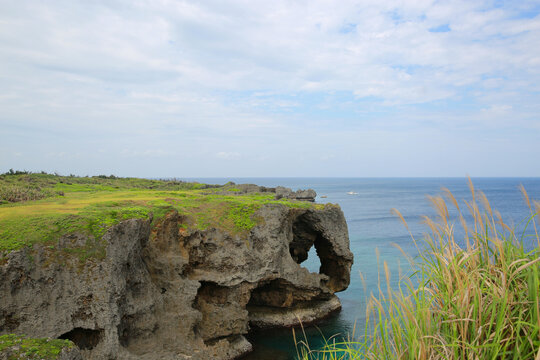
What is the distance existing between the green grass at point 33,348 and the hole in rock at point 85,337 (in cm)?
405

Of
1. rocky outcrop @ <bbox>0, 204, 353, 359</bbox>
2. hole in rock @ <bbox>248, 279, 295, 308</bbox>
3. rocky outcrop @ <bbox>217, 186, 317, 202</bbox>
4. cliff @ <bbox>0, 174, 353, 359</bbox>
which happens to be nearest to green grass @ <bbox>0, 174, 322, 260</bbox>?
cliff @ <bbox>0, 174, 353, 359</bbox>

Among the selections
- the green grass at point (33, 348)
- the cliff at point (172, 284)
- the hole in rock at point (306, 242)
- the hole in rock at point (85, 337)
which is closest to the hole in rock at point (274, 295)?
the cliff at point (172, 284)

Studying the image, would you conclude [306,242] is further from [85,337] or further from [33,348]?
[33,348]

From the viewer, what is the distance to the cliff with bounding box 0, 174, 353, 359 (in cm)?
1129

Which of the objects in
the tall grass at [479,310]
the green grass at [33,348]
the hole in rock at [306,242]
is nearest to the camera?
the tall grass at [479,310]

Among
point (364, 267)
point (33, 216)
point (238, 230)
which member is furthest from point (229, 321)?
point (364, 267)

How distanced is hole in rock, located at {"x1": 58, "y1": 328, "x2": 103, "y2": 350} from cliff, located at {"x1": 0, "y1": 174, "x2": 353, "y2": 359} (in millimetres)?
28

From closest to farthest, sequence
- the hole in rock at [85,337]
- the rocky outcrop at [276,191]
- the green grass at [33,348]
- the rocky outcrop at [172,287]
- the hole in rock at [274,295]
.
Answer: the green grass at [33,348] → the rocky outcrop at [172,287] → the hole in rock at [85,337] → the hole in rock at [274,295] → the rocky outcrop at [276,191]

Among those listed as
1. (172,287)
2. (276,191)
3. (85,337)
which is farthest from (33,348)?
(276,191)

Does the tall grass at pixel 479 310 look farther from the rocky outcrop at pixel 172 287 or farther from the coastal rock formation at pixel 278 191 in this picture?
the coastal rock formation at pixel 278 191

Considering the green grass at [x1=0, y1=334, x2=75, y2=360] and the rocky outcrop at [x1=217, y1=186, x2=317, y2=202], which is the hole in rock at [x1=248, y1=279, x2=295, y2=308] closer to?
the rocky outcrop at [x1=217, y1=186, x2=317, y2=202]

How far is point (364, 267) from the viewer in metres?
30.2

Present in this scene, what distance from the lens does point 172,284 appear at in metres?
14.9

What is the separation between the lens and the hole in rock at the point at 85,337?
11.7m
